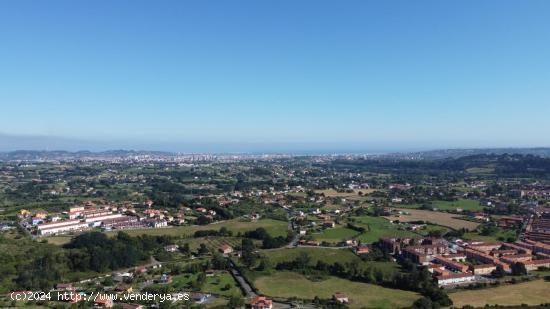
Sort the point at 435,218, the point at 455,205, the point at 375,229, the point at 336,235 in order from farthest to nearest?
1. the point at 455,205
2. the point at 435,218
3. the point at 375,229
4. the point at 336,235

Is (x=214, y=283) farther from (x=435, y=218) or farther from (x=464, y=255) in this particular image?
(x=435, y=218)

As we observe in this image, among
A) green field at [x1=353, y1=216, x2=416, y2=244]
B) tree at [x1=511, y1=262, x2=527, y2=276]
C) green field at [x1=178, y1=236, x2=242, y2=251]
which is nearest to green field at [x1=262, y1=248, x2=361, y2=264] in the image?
green field at [x1=178, y1=236, x2=242, y2=251]

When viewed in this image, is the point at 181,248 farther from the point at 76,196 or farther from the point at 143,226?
the point at 76,196

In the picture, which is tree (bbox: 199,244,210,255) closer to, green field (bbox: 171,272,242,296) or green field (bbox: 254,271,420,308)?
green field (bbox: 171,272,242,296)

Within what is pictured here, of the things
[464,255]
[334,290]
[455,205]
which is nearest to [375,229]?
[464,255]

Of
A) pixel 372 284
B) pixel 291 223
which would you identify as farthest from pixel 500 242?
pixel 291 223
